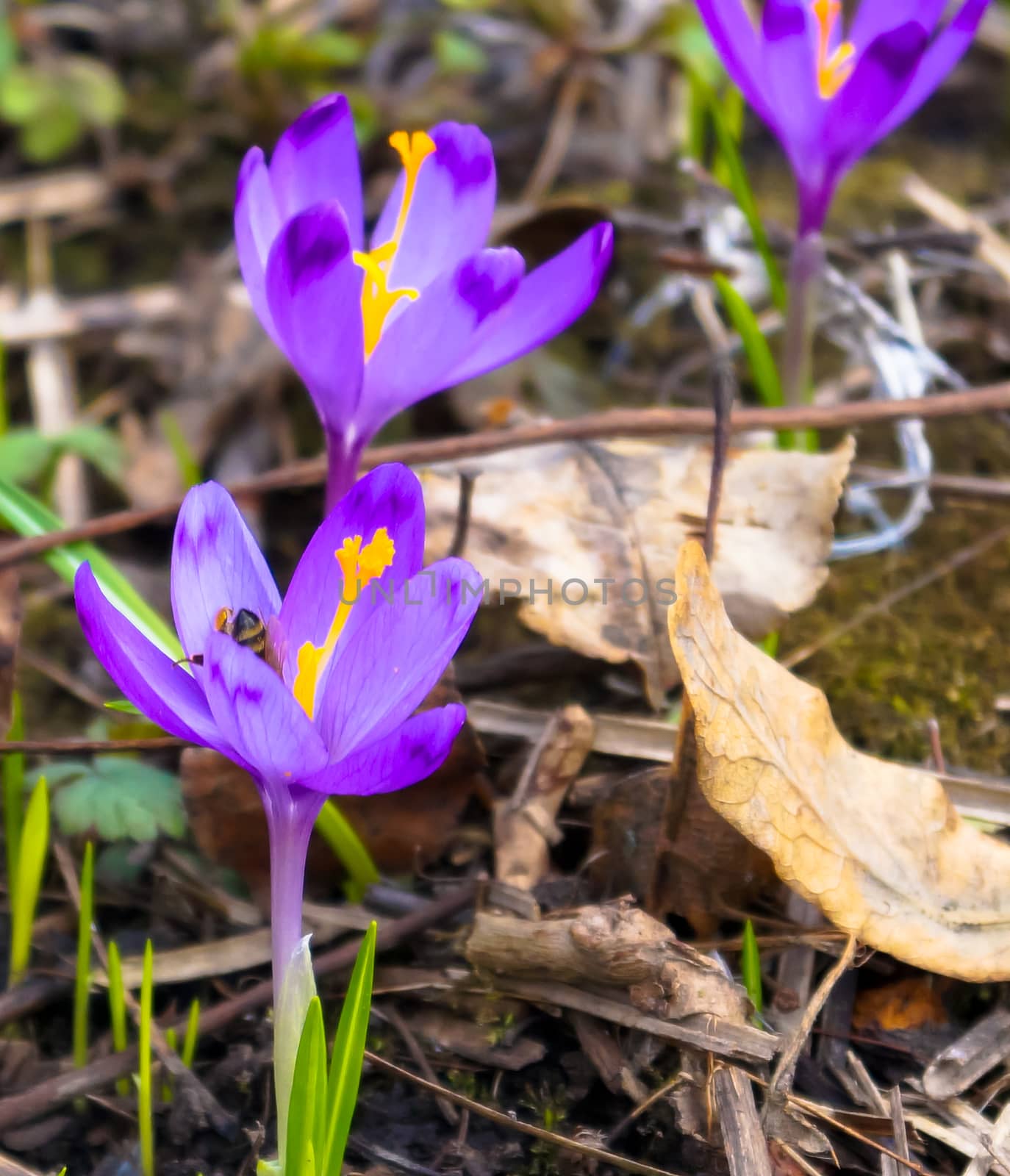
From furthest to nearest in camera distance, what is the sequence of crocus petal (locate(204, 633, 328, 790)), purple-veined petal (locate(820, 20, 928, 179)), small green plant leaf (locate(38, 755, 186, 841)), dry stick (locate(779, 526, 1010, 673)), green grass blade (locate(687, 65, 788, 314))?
green grass blade (locate(687, 65, 788, 314))
dry stick (locate(779, 526, 1010, 673))
purple-veined petal (locate(820, 20, 928, 179))
small green plant leaf (locate(38, 755, 186, 841))
crocus petal (locate(204, 633, 328, 790))

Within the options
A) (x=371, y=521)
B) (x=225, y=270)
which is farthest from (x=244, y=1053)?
(x=225, y=270)

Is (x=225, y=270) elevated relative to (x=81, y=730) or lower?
elevated

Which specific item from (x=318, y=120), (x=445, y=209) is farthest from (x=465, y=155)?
(x=318, y=120)

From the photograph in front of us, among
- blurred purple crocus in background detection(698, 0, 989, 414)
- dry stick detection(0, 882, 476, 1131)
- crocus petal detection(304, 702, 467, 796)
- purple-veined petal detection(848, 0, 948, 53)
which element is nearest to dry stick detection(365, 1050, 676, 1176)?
dry stick detection(0, 882, 476, 1131)

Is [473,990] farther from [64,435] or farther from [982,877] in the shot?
[64,435]

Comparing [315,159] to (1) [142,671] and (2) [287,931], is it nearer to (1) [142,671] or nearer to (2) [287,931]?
(1) [142,671]

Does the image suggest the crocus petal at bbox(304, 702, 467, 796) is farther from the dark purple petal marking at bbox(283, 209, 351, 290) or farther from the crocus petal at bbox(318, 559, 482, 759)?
the dark purple petal marking at bbox(283, 209, 351, 290)

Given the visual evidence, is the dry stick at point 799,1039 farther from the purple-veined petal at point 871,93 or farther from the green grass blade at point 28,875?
the purple-veined petal at point 871,93
